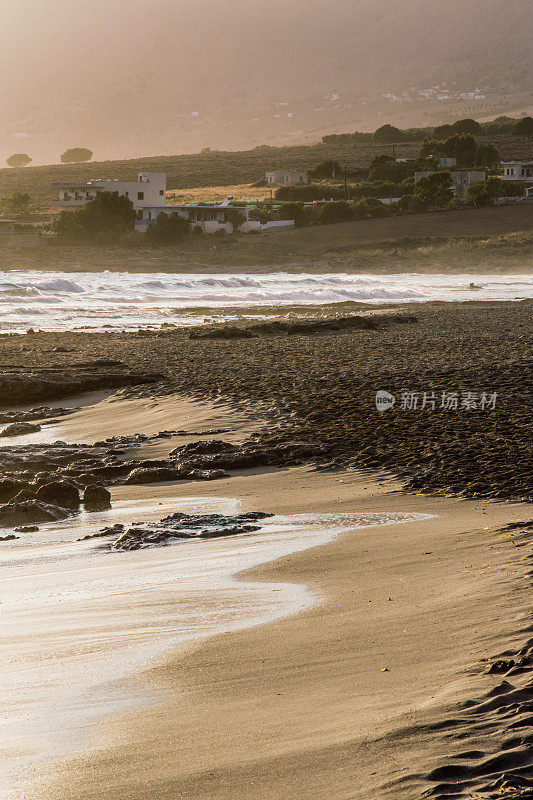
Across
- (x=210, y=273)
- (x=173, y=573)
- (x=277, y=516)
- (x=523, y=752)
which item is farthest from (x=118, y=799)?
(x=210, y=273)

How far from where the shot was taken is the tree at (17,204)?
284ft

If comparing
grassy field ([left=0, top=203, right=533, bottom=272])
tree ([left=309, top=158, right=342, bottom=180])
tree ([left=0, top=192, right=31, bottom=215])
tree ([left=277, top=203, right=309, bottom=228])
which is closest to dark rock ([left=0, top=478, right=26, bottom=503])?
grassy field ([left=0, top=203, right=533, bottom=272])

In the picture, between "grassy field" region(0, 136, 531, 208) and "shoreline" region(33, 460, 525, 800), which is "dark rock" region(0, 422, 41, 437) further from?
"grassy field" region(0, 136, 531, 208)

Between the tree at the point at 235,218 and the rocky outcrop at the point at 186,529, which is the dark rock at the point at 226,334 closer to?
the rocky outcrop at the point at 186,529

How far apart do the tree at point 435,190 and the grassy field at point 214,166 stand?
26781 mm

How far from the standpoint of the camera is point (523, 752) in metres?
3.32

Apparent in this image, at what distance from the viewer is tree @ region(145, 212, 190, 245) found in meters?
73.3

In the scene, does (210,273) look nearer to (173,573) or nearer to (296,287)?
(296,287)

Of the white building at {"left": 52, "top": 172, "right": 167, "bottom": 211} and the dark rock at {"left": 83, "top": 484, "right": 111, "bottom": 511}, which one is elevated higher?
the white building at {"left": 52, "top": 172, "right": 167, "bottom": 211}

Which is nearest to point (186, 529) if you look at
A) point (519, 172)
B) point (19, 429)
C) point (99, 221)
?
point (19, 429)

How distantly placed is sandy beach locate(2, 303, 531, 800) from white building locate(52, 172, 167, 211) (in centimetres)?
7151

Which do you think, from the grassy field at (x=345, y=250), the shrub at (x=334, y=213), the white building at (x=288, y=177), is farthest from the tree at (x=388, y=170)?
the grassy field at (x=345, y=250)

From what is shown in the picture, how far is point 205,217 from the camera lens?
77.6m

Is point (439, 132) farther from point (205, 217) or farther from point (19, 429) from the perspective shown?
point (19, 429)
